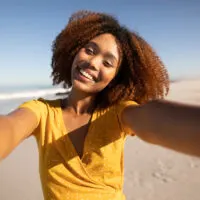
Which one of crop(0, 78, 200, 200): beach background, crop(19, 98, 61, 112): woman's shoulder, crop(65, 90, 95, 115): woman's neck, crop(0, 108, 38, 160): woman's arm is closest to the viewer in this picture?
crop(0, 108, 38, 160): woman's arm

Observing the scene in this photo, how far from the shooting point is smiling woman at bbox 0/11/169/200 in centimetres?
141

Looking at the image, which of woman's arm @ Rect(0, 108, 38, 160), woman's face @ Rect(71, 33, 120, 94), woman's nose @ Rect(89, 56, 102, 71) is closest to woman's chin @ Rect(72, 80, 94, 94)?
woman's face @ Rect(71, 33, 120, 94)

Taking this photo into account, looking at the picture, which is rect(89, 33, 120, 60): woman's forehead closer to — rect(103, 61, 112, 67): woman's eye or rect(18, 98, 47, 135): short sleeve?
rect(103, 61, 112, 67): woman's eye

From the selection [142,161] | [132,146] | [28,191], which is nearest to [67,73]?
[28,191]

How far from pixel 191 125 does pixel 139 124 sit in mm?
381

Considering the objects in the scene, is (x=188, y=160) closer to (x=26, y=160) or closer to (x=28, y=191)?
(x=28, y=191)

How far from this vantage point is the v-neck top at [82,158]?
1.41 meters

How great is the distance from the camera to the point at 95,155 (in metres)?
1.46

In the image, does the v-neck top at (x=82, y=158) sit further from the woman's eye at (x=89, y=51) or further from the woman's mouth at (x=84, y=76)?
the woman's eye at (x=89, y=51)

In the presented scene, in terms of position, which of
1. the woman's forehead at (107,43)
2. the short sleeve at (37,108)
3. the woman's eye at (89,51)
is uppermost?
the woman's forehead at (107,43)

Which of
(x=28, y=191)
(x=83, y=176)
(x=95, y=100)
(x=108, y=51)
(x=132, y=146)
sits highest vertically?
(x=108, y=51)

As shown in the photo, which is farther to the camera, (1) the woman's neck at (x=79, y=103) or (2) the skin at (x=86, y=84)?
(1) the woman's neck at (x=79, y=103)

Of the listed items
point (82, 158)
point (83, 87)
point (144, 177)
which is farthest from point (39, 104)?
point (144, 177)

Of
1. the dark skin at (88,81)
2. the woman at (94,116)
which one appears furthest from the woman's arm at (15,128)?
the dark skin at (88,81)
